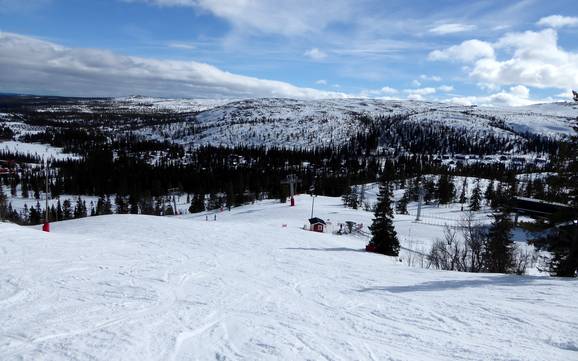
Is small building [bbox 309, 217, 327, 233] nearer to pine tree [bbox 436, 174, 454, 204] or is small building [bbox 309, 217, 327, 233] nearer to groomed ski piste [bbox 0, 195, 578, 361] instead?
groomed ski piste [bbox 0, 195, 578, 361]

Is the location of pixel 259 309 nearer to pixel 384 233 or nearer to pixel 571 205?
pixel 571 205

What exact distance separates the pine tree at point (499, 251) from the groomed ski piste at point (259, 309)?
15.7 m

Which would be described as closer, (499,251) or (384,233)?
(384,233)

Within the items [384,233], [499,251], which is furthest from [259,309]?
[499,251]

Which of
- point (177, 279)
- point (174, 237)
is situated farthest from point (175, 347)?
point (174, 237)

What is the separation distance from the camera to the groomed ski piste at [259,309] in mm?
6344

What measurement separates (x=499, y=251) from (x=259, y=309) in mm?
26787

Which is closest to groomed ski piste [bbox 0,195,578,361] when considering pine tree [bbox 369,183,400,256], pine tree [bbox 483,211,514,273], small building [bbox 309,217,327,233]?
pine tree [bbox 369,183,400,256]

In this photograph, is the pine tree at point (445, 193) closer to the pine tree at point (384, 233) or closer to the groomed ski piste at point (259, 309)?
the pine tree at point (384, 233)

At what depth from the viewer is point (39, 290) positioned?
931cm

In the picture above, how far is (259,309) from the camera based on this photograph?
28.5 ft

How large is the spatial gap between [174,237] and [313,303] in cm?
1324

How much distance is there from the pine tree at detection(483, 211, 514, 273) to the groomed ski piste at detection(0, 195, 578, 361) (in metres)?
15.7

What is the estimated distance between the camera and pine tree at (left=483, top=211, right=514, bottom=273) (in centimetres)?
2605
